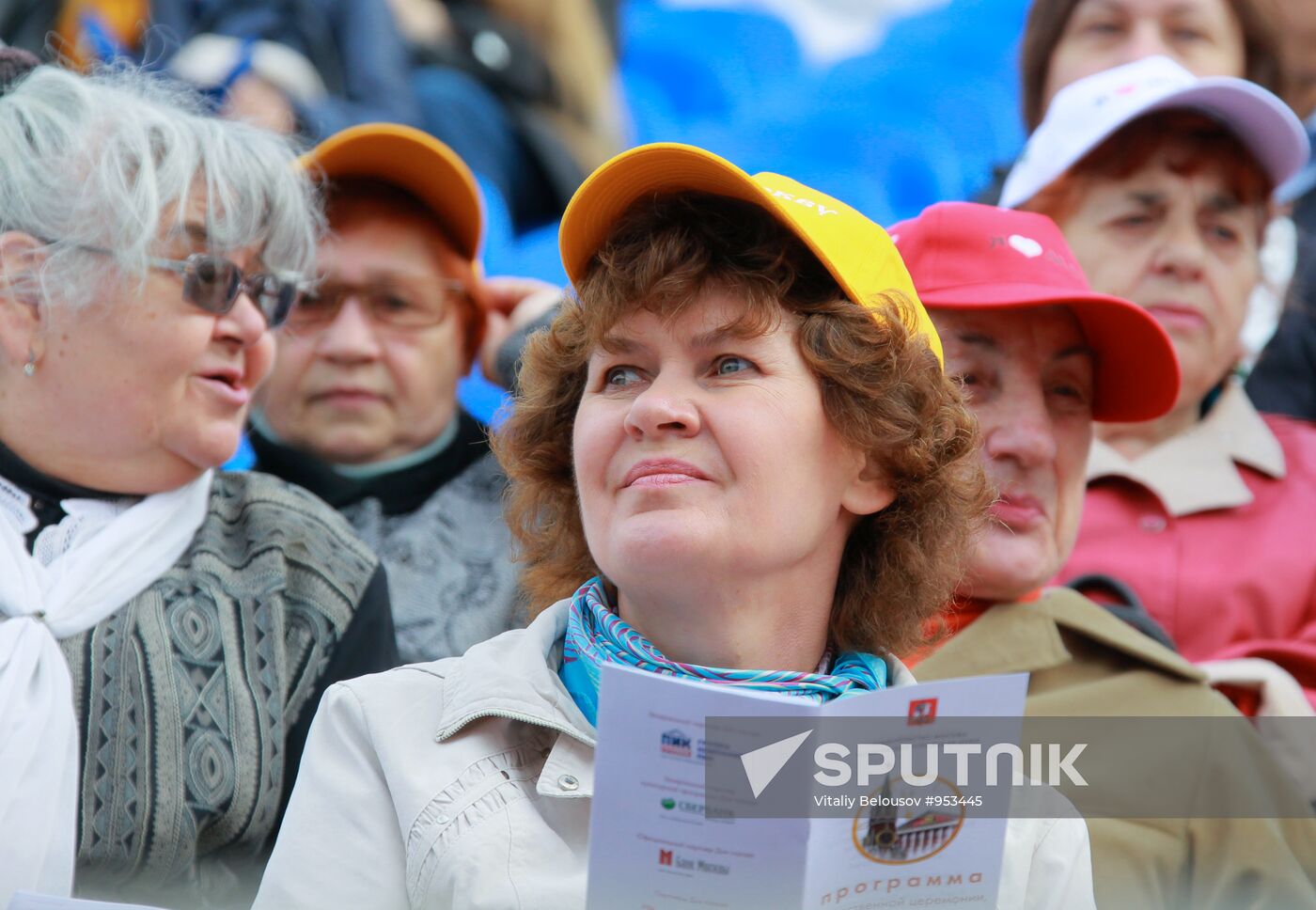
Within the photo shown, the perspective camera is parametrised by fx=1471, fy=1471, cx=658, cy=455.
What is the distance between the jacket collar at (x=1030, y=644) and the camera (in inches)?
98.2

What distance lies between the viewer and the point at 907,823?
152 cm

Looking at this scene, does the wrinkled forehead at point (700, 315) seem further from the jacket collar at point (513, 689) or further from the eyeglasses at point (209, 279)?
the eyeglasses at point (209, 279)

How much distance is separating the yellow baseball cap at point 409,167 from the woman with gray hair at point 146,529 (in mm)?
394

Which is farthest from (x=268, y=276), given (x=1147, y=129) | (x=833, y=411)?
(x=1147, y=129)

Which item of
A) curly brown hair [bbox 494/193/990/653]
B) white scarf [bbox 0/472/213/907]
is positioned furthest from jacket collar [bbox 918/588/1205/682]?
white scarf [bbox 0/472/213/907]

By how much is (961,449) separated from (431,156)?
144 cm

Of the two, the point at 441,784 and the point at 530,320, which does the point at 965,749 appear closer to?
the point at 441,784

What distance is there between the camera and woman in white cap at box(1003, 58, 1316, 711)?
2.94 meters

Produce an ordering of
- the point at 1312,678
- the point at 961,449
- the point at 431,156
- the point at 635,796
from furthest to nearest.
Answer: the point at 431,156, the point at 1312,678, the point at 961,449, the point at 635,796

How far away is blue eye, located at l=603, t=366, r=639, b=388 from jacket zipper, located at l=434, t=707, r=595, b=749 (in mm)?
476

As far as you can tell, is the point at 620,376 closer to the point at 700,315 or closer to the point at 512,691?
the point at 700,315

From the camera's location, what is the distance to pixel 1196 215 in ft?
10.1

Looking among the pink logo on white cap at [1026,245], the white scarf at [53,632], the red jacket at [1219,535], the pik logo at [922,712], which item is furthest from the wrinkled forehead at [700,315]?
the red jacket at [1219,535]

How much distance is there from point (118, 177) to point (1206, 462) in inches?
86.9
